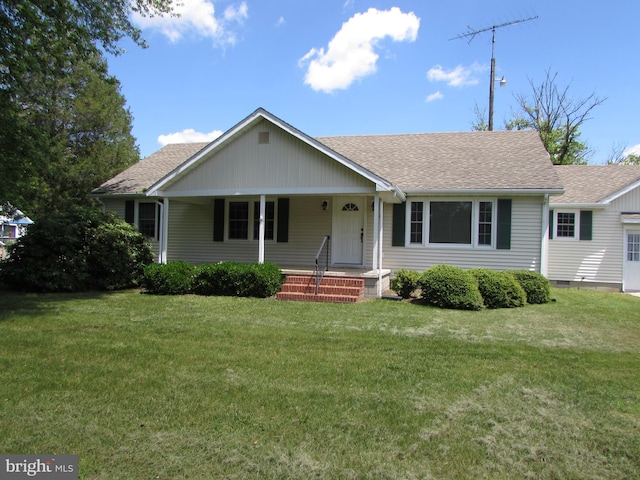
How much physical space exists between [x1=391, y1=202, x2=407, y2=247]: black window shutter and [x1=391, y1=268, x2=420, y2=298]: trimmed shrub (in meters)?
2.10

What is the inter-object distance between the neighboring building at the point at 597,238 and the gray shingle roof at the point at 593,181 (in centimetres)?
3

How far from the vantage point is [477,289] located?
9188 mm

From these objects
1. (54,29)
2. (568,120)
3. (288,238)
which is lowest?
(288,238)

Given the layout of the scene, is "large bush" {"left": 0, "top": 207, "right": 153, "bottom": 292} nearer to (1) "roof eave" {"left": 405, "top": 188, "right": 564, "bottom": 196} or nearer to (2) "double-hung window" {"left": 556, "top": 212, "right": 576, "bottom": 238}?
(1) "roof eave" {"left": 405, "top": 188, "right": 564, "bottom": 196}

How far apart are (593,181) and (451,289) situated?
29.3ft

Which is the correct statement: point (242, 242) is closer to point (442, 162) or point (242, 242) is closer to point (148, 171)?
point (148, 171)

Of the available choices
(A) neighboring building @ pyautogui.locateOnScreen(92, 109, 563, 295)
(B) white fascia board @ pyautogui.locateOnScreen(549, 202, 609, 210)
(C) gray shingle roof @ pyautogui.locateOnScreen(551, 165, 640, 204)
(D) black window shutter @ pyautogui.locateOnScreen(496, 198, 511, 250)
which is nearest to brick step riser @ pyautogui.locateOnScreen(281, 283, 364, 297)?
(A) neighboring building @ pyautogui.locateOnScreen(92, 109, 563, 295)

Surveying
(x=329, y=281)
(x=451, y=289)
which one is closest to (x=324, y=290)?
(x=329, y=281)

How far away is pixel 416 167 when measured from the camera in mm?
13008

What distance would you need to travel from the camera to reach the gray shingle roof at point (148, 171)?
1468cm

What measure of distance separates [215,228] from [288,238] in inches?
97.1

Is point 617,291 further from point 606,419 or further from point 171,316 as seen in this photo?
point 171,316

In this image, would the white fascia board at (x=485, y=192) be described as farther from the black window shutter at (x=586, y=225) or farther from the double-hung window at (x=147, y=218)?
the double-hung window at (x=147, y=218)

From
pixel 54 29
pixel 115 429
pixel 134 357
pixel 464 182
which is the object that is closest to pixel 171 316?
pixel 134 357
